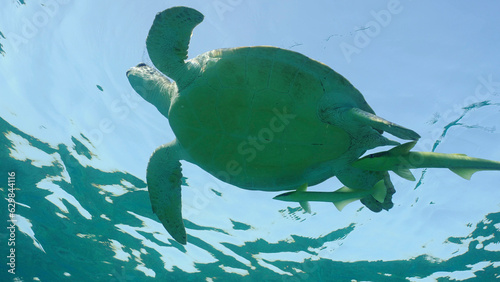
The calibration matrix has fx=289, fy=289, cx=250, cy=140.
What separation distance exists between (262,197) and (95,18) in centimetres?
771

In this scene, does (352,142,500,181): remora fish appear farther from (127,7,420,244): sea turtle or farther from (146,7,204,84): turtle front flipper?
(146,7,204,84): turtle front flipper

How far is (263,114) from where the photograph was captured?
366 centimetres

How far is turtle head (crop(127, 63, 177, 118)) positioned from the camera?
4617 mm

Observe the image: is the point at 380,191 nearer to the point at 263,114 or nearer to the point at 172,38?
the point at 263,114

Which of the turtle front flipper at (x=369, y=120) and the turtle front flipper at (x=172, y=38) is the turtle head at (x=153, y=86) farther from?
the turtle front flipper at (x=369, y=120)

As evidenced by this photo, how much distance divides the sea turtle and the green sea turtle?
0.04ft

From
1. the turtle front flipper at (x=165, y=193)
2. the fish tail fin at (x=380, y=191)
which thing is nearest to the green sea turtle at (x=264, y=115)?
the fish tail fin at (x=380, y=191)

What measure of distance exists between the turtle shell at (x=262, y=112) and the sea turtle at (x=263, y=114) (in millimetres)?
12

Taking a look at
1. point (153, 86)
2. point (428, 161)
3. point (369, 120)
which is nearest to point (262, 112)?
point (369, 120)

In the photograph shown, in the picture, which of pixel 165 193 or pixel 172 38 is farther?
pixel 165 193

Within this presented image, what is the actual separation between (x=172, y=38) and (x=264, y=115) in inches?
63.3

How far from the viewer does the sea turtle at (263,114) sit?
11.3 feet

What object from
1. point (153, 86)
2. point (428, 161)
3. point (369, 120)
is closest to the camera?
point (428, 161)

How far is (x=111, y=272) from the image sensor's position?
17078mm
